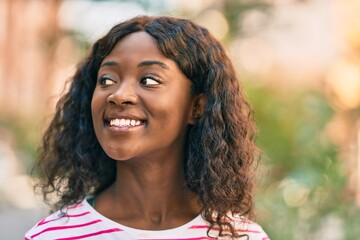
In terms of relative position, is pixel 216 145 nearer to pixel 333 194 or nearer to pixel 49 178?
pixel 49 178

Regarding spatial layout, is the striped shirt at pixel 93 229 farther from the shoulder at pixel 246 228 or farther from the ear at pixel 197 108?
the ear at pixel 197 108

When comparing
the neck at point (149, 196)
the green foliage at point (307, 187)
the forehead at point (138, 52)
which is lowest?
the green foliage at point (307, 187)

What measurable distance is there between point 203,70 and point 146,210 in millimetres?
536

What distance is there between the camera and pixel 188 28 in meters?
2.97

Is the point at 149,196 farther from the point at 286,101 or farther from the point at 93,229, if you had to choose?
the point at 286,101

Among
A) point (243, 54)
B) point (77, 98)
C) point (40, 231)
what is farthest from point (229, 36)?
point (40, 231)

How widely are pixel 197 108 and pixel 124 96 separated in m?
0.37

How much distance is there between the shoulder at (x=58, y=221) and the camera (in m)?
2.91

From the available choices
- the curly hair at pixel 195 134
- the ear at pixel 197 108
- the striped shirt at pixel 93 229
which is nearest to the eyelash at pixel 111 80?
the curly hair at pixel 195 134

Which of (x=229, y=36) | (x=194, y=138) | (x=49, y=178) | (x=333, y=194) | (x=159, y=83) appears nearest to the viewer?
(x=159, y=83)

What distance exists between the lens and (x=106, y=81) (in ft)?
9.39

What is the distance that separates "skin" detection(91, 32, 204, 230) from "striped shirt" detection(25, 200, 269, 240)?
0.04 meters

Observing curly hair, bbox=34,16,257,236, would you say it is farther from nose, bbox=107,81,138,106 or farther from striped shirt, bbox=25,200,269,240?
nose, bbox=107,81,138,106

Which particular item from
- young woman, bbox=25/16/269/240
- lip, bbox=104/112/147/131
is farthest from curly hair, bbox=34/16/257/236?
lip, bbox=104/112/147/131
